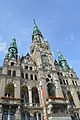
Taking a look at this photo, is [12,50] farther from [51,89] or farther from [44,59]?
[51,89]

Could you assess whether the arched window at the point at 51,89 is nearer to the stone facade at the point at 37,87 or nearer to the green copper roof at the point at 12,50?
the stone facade at the point at 37,87

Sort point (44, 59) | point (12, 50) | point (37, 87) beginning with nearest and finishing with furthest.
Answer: point (37, 87)
point (44, 59)
point (12, 50)

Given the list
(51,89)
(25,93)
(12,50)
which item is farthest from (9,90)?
(12,50)

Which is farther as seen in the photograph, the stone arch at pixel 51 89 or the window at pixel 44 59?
the window at pixel 44 59

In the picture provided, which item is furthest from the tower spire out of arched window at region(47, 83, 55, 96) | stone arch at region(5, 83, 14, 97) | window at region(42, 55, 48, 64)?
stone arch at region(5, 83, 14, 97)

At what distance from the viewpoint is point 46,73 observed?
4075 centimetres

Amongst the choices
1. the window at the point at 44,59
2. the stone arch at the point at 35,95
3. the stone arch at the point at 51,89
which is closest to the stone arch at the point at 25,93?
the stone arch at the point at 35,95

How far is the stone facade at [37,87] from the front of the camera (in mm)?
30891

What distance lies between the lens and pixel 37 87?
124 feet

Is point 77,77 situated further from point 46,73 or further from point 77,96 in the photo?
point 46,73

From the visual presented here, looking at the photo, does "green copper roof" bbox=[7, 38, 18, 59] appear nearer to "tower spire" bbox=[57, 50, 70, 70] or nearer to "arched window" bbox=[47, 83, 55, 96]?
"arched window" bbox=[47, 83, 55, 96]

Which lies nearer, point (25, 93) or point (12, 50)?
point (25, 93)

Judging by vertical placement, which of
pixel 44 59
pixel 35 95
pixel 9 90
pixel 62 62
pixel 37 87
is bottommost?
pixel 35 95

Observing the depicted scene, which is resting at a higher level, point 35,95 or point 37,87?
point 37,87
